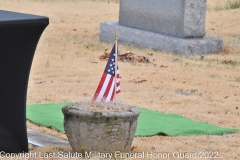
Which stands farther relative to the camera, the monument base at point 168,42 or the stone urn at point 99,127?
the monument base at point 168,42

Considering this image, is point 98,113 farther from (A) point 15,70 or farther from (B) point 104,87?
(A) point 15,70

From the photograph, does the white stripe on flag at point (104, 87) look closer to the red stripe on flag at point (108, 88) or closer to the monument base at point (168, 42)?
the red stripe on flag at point (108, 88)

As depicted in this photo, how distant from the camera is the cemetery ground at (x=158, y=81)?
294 inches

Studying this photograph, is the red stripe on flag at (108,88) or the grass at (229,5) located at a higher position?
the red stripe on flag at (108,88)

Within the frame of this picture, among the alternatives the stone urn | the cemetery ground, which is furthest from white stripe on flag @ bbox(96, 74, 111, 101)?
the cemetery ground

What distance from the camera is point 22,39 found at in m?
6.32

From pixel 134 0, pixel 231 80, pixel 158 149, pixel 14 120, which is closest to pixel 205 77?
pixel 231 80

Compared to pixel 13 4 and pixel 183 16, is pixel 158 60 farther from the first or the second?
pixel 13 4

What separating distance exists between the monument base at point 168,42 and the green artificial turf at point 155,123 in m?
4.91

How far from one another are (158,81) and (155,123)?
9.47 feet

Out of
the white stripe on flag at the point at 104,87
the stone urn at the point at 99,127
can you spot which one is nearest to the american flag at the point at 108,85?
the white stripe on flag at the point at 104,87

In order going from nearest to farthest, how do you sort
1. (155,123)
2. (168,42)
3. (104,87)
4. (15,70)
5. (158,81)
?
(15,70) → (104,87) → (155,123) → (158,81) → (168,42)

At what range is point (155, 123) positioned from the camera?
832cm

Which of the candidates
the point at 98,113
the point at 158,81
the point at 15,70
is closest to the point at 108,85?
the point at 98,113
